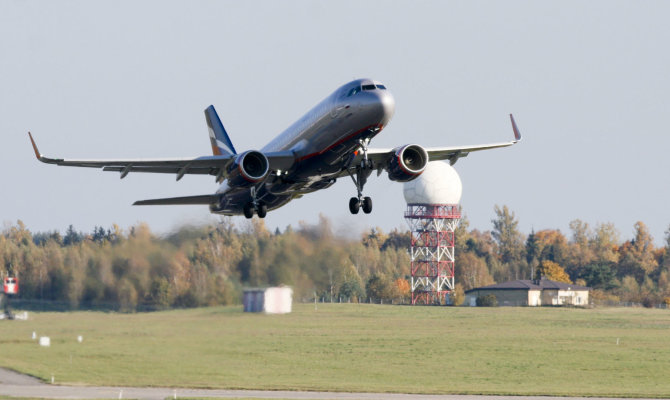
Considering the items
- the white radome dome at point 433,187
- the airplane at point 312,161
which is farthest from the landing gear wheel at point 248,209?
the white radome dome at point 433,187

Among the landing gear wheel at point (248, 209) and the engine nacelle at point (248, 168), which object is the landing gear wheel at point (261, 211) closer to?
the landing gear wheel at point (248, 209)

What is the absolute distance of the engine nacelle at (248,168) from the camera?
40.3 m

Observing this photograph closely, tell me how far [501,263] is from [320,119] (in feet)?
521

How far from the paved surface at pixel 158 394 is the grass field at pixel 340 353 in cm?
185

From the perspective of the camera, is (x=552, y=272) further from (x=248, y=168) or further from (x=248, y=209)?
(x=248, y=168)

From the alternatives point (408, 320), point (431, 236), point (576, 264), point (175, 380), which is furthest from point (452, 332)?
point (576, 264)

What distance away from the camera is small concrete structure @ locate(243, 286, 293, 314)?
43.6 meters

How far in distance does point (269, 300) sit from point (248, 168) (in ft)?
23.9

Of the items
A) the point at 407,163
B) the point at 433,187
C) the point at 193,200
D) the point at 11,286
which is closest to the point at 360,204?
the point at 407,163

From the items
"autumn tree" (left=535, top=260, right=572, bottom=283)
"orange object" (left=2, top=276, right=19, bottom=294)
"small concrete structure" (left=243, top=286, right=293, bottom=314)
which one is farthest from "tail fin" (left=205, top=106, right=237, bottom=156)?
"autumn tree" (left=535, top=260, right=572, bottom=283)

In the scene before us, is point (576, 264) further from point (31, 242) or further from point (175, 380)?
point (31, 242)

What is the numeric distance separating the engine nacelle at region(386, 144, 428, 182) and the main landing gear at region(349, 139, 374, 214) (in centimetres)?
110

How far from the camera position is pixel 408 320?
120562 millimetres

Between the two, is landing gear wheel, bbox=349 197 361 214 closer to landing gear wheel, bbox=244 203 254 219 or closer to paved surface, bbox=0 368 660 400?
landing gear wheel, bbox=244 203 254 219
